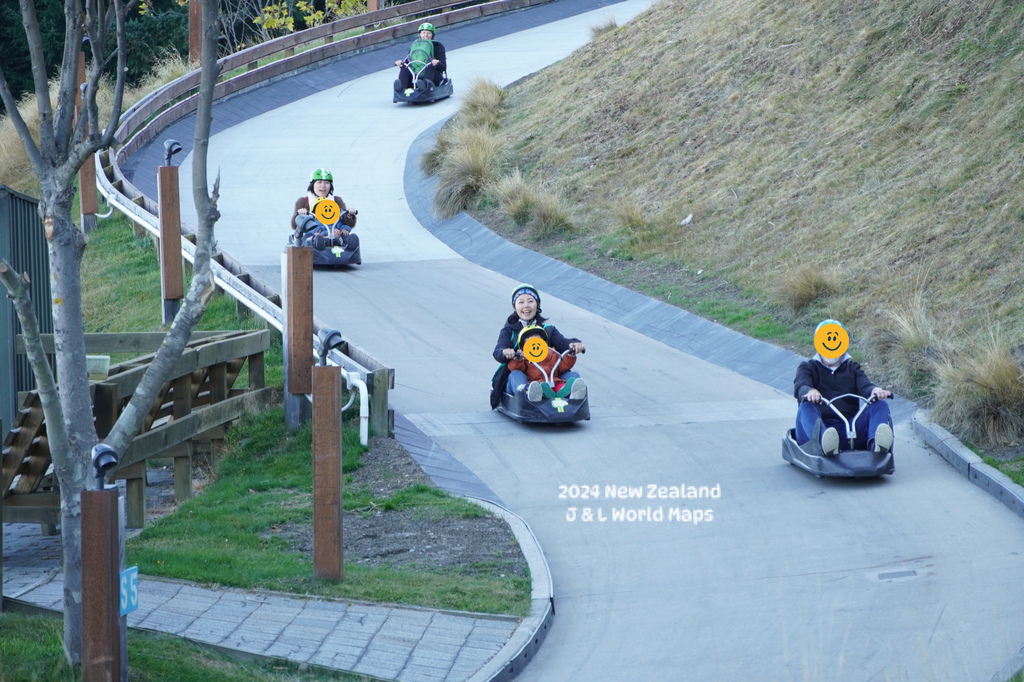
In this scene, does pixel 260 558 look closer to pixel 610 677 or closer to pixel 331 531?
pixel 331 531

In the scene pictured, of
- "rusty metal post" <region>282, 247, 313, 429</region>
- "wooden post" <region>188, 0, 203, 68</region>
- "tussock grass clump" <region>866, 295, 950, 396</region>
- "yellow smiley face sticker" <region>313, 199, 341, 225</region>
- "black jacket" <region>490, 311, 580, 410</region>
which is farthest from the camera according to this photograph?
"wooden post" <region>188, 0, 203, 68</region>

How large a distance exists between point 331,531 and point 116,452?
2128 millimetres

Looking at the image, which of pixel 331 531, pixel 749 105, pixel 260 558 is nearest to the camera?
pixel 331 531

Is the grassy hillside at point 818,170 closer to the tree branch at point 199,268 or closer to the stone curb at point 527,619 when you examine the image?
the stone curb at point 527,619

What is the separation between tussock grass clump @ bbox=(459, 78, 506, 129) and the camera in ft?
83.5

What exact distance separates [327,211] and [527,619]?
11.0 m

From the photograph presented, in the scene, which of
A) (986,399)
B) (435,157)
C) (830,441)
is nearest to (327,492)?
(830,441)

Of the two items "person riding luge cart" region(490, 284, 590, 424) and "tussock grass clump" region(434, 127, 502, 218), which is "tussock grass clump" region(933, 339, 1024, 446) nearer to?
"person riding luge cart" region(490, 284, 590, 424)

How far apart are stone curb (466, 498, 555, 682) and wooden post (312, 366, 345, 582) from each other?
127cm

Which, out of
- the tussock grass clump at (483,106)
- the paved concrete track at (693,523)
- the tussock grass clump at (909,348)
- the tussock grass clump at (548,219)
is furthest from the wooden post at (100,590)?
the tussock grass clump at (483,106)

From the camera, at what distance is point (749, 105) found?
68.3ft

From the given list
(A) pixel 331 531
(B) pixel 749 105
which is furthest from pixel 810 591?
(B) pixel 749 105

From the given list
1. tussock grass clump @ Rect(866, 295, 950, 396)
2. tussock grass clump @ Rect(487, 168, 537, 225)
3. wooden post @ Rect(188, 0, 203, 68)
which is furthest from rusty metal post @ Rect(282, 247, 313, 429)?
wooden post @ Rect(188, 0, 203, 68)

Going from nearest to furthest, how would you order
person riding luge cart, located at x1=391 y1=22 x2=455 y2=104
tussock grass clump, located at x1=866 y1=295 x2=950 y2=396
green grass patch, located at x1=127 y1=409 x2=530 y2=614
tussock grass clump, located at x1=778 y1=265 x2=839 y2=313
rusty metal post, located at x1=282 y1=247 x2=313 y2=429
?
green grass patch, located at x1=127 y1=409 x2=530 y2=614, rusty metal post, located at x1=282 y1=247 x2=313 y2=429, tussock grass clump, located at x1=866 y1=295 x2=950 y2=396, tussock grass clump, located at x1=778 y1=265 x2=839 y2=313, person riding luge cart, located at x1=391 y1=22 x2=455 y2=104
